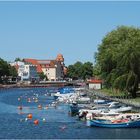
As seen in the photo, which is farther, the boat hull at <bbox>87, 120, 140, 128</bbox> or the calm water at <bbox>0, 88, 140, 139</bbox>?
the boat hull at <bbox>87, 120, 140, 128</bbox>

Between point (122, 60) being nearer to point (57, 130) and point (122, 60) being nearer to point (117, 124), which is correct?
point (117, 124)

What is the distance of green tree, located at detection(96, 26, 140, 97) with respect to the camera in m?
96.0

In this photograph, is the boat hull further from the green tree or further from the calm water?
the green tree

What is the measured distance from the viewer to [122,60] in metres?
96.4

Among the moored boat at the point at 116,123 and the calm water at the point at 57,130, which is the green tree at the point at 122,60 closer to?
the calm water at the point at 57,130

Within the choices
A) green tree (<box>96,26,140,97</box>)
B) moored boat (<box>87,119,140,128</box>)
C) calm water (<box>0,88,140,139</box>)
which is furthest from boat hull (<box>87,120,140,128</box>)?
green tree (<box>96,26,140,97</box>)

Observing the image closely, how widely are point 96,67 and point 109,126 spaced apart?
2212 inches

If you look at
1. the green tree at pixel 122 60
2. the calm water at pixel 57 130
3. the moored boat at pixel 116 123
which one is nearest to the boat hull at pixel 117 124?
the moored boat at pixel 116 123

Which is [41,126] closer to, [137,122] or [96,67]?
[137,122]

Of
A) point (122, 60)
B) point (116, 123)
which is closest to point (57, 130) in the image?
point (116, 123)

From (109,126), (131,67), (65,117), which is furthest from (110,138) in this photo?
(131,67)

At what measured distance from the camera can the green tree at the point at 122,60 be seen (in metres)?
96.0

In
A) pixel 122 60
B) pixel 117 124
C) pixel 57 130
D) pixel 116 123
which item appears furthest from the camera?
pixel 122 60

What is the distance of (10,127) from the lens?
68250 mm
